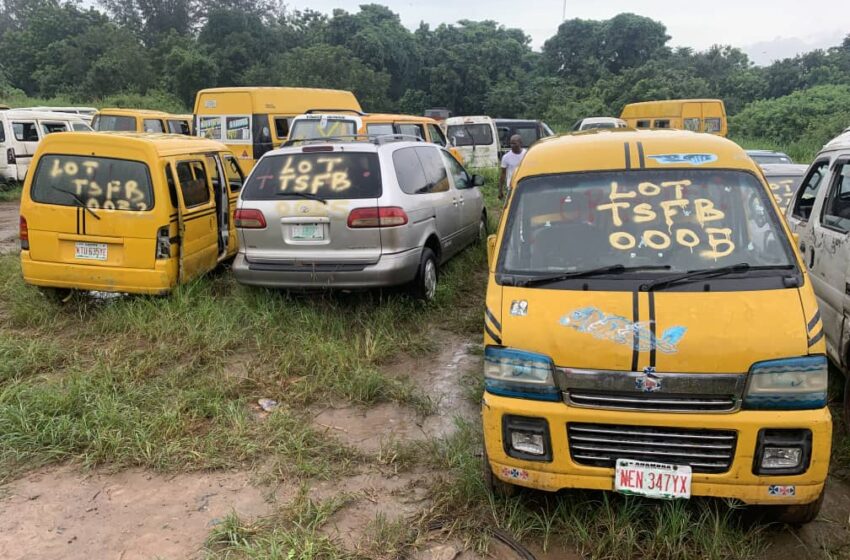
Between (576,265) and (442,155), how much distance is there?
15.0 ft

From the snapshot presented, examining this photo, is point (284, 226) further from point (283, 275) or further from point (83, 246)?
point (83, 246)

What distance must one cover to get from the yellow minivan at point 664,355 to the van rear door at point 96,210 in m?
3.79

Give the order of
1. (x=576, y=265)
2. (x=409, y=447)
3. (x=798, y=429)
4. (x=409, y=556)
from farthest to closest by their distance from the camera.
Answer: (x=409, y=447)
(x=576, y=265)
(x=409, y=556)
(x=798, y=429)

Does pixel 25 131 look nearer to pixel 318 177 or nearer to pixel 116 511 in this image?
pixel 318 177

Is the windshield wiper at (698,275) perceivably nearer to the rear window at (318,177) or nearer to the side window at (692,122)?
the rear window at (318,177)

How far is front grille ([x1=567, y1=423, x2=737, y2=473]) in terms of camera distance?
2645mm

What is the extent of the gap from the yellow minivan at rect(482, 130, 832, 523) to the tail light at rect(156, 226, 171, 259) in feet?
12.0

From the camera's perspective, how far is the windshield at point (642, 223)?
312 cm

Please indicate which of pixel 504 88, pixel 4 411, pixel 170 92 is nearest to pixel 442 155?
pixel 4 411

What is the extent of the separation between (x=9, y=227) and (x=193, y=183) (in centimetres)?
651

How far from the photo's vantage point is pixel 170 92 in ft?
120

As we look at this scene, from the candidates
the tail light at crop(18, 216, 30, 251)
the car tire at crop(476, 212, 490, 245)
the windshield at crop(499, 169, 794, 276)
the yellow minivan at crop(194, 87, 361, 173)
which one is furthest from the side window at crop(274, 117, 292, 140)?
the windshield at crop(499, 169, 794, 276)

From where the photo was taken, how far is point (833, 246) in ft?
13.4

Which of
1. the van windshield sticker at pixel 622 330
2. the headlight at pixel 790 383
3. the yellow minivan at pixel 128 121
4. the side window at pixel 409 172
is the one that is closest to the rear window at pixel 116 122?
the yellow minivan at pixel 128 121
